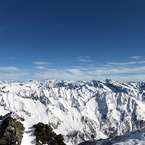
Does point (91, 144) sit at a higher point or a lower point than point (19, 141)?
lower

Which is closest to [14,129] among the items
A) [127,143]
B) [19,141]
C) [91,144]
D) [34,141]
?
[19,141]

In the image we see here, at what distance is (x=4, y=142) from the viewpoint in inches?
1319

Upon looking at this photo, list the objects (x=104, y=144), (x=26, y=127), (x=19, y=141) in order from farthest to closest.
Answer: (x=26, y=127) < (x=104, y=144) < (x=19, y=141)

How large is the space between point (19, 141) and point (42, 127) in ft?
26.1

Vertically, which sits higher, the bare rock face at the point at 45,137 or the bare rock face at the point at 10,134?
the bare rock face at the point at 10,134

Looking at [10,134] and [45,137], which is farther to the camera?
[45,137]

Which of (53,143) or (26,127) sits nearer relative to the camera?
(53,143)

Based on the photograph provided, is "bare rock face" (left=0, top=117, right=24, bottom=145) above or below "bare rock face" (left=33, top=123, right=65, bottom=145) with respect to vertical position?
above

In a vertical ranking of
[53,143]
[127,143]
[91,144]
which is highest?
[127,143]

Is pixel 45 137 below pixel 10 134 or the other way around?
below

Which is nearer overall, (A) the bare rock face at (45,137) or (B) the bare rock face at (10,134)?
(B) the bare rock face at (10,134)

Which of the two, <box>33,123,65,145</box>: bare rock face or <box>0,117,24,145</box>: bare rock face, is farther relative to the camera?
<box>33,123,65,145</box>: bare rock face

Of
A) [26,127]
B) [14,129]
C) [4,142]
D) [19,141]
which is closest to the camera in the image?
[4,142]

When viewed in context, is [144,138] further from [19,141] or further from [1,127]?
[1,127]
